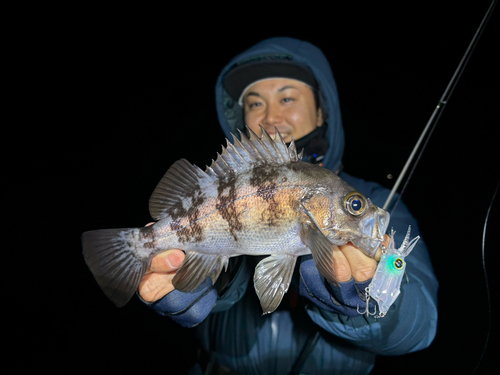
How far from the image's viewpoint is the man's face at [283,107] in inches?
Answer: 84.7

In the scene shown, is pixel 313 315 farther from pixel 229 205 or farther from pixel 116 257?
pixel 116 257

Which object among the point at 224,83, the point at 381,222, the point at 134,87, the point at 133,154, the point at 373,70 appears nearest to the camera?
the point at 381,222

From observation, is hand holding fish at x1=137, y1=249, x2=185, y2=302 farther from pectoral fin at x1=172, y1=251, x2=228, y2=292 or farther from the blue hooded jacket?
pectoral fin at x1=172, y1=251, x2=228, y2=292

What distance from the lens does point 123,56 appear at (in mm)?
10352

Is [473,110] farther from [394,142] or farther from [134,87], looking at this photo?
[134,87]

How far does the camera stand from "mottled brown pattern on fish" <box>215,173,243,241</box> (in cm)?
103

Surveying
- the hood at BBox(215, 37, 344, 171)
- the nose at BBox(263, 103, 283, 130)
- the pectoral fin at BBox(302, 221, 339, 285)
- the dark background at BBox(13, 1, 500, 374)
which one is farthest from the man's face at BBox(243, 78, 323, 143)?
the dark background at BBox(13, 1, 500, 374)

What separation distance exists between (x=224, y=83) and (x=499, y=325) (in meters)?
7.08

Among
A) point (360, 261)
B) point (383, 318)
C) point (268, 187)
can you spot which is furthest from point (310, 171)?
point (383, 318)

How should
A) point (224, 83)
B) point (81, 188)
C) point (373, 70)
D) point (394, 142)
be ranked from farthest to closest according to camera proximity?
point (373, 70) → point (394, 142) → point (81, 188) → point (224, 83)

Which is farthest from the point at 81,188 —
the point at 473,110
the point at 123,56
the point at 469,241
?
the point at 473,110

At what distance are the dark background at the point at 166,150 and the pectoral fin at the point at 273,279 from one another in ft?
15.3

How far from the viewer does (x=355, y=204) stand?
3.06ft

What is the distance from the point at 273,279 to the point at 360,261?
0.34 meters
